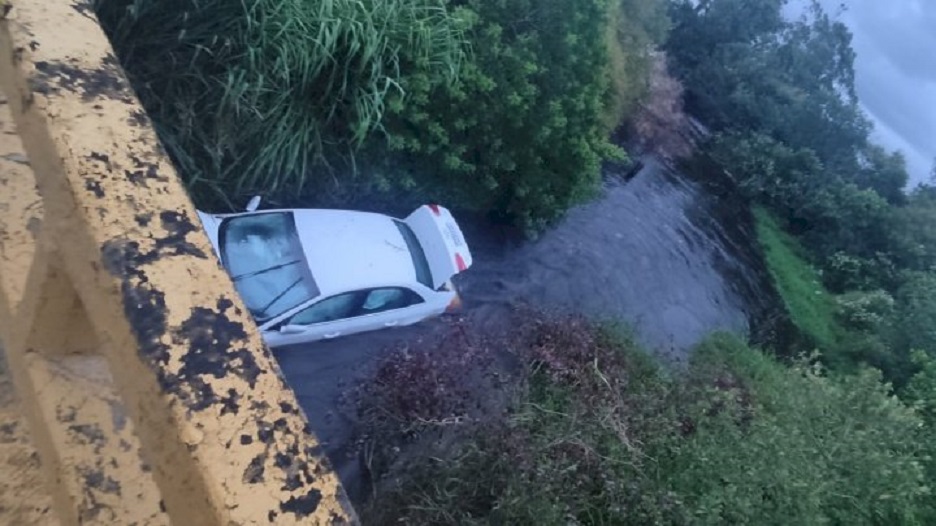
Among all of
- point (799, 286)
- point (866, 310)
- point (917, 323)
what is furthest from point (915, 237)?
point (917, 323)

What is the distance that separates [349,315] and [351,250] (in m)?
0.49

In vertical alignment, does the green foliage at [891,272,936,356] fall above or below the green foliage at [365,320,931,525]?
above

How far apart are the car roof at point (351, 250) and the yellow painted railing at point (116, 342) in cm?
448

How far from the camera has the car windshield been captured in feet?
18.3

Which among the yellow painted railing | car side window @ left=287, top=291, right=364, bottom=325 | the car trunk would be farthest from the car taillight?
the yellow painted railing

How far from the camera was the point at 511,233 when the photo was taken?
954 centimetres

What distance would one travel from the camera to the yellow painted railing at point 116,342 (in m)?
0.80

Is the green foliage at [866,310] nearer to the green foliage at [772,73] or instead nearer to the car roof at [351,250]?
the green foliage at [772,73]

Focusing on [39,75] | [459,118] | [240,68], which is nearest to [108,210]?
[39,75]

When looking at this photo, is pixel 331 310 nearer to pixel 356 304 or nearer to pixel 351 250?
pixel 356 304

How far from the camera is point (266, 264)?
18.7 ft

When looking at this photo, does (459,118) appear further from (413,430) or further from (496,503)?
(496,503)

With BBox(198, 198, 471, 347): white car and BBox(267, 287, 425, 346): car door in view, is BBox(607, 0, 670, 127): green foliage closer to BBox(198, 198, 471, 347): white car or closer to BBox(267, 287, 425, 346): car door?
BBox(198, 198, 471, 347): white car

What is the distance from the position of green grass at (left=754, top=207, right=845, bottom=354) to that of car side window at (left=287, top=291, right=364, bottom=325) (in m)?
8.66
